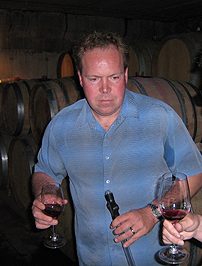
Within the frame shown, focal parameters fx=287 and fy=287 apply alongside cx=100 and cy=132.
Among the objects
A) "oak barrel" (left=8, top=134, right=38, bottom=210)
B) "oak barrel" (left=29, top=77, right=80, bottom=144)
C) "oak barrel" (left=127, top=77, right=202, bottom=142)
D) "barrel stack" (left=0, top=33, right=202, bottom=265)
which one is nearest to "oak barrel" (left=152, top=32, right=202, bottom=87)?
"barrel stack" (left=0, top=33, right=202, bottom=265)

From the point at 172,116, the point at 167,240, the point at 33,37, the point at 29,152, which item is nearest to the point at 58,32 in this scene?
the point at 33,37

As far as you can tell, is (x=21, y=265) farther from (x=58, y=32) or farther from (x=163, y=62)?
(x=58, y=32)

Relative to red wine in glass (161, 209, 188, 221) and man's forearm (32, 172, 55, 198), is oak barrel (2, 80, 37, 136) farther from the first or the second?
red wine in glass (161, 209, 188, 221)

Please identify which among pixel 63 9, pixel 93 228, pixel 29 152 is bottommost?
pixel 29 152

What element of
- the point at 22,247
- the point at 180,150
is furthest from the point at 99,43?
the point at 22,247

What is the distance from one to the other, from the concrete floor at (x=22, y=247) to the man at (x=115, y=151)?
5.60ft

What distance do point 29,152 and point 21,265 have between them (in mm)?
1239

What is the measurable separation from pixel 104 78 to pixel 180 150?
1.70ft

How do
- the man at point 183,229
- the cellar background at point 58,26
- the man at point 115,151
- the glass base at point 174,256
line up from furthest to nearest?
the cellar background at point 58,26 → the man at point 115,151 → the glass base at point 174,256 → the man at point 183,229

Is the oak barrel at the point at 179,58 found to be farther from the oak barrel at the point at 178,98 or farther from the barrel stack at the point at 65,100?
the oak barrel at the point at 178,98

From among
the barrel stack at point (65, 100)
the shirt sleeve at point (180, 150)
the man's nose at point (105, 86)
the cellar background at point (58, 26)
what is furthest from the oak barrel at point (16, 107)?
the shirt sleeve at point (180, 150)

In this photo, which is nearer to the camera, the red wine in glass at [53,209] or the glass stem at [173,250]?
the glass stem at [173,250]

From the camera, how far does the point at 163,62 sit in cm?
389

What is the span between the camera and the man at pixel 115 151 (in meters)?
1.42
